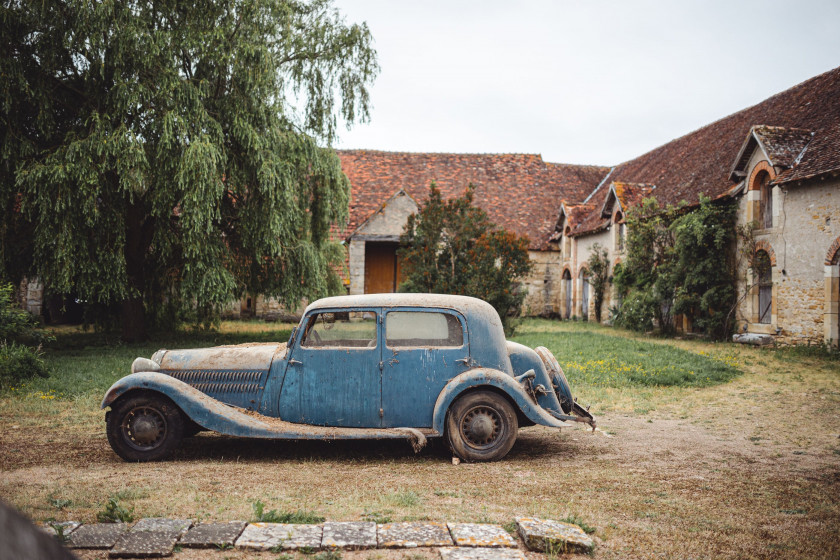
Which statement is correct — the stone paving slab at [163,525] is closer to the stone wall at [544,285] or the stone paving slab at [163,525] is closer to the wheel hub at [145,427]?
the wheel hub at [145,427]

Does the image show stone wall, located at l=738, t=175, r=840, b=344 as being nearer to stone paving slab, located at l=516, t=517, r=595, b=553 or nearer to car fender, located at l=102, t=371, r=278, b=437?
stone paving slab, located at l=516, t=517, r=595, b=553

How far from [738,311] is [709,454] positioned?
12.5 m

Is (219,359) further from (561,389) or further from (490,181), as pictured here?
(490,181)

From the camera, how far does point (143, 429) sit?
19.1 ft

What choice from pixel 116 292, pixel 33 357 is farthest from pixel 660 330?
pixel 33 357

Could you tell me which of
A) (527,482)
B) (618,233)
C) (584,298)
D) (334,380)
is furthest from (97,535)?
(584,298)

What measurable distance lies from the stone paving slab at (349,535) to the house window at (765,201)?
628 inches

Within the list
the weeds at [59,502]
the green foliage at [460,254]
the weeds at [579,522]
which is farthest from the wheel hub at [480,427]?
the green foliage at [460,254]

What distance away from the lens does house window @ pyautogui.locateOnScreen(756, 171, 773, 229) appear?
54.4 feet

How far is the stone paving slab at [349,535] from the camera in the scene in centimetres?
373

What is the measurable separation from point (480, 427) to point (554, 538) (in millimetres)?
2166

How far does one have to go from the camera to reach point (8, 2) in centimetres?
1254

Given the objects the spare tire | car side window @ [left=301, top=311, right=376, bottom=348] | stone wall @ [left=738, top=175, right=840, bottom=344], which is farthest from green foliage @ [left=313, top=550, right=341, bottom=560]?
stone wall @ [left=738, top=175, right=840, bottom=344]

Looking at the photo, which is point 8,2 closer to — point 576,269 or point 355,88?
point 355,88
